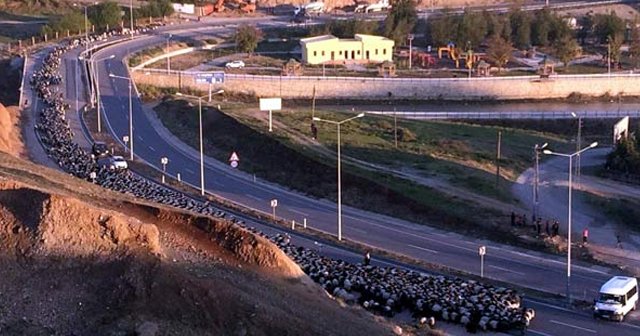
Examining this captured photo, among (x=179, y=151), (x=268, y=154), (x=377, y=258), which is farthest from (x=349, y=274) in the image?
(x=179, y=151)

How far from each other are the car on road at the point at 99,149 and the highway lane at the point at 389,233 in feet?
5.77

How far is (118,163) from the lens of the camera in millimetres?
52469

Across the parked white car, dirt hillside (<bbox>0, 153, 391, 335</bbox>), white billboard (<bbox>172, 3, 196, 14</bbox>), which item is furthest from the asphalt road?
white billboard (<bbox>172, 3, 196, 14</bbox>)

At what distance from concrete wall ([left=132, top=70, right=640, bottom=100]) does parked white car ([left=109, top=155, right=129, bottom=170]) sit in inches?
1265

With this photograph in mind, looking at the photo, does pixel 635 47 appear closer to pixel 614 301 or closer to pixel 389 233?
pixel 389 233

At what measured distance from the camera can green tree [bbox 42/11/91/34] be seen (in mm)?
101688

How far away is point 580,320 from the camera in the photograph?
106 feet

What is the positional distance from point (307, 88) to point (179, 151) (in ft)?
104

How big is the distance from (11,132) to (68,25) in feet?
148

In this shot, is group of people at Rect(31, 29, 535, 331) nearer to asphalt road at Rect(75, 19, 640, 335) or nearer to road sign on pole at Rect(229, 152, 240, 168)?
asphalt road at Rect(75, 19, 640, 335)

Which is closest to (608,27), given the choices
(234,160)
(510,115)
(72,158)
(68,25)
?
(510,115)

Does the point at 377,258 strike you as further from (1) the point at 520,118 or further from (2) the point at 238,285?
(1) the point at 520,118

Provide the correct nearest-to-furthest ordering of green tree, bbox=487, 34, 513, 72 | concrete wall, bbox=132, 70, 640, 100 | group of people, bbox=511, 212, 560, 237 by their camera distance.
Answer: group of people, bbox=511, 212, 560, 237 → concrete wall, bbox=132, 70, 640, 100 → green tree, bbox=487, 34, 513, 72

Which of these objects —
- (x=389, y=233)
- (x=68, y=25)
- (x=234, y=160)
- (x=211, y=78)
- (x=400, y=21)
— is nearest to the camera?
(x=389, y=233)
